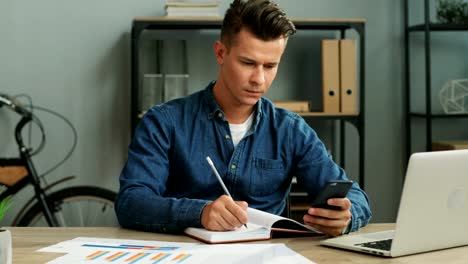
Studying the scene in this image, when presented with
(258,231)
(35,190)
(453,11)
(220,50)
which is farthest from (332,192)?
(453,11)

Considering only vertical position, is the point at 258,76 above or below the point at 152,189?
above

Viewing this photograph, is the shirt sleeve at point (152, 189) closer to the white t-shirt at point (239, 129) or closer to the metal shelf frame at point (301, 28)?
the white t-shirt at point (239, 129)

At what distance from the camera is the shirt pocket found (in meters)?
1.80

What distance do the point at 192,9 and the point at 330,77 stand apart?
714 mm

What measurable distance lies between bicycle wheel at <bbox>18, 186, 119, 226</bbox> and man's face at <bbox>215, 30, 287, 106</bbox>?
1624 millimetres

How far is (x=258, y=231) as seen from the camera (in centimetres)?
147

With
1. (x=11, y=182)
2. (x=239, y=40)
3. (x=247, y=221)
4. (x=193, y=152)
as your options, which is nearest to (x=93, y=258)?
(x=247, y=221)

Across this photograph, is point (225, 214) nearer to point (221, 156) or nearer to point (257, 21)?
point (221, 156)

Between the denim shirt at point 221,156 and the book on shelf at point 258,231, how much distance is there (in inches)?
9.4

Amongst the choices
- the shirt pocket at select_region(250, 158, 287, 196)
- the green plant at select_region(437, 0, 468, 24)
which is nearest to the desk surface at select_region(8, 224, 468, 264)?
the shirt pocket at select_region(250, 158, 287, 196)

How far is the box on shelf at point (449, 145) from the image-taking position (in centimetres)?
336

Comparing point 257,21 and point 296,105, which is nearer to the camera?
point 257,21

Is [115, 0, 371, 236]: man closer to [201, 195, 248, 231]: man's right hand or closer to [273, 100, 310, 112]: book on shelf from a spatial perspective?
[201, 195, 248, 231]: man's right hand

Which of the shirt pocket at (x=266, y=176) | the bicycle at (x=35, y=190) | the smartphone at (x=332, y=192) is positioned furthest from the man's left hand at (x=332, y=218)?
the bicycle at (x=35, y=190)
